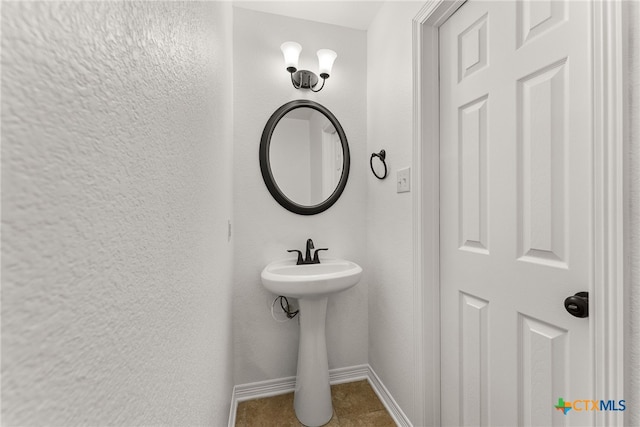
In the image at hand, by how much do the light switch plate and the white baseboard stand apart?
1.10 metres

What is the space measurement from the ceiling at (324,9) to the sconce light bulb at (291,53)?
219 mm

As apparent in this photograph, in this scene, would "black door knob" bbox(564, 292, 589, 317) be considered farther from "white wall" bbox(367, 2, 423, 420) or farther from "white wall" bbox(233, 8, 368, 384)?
"white wall" bbox(233, 8, 368, 384)

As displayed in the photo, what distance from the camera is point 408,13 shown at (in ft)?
4.27

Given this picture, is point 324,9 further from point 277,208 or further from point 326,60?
point 277,208

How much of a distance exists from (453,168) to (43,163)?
1.24 metres

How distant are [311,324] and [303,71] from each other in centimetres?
147

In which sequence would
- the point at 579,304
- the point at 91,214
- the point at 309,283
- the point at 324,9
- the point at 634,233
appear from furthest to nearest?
the point at 324,9 < the point at 309,283 < the point at 579,304 < the point at 634,233 < the point at 91,214

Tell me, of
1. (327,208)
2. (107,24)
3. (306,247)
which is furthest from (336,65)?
(107,24)

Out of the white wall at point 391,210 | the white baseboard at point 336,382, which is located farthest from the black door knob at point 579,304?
the white baseboard at point 336,382

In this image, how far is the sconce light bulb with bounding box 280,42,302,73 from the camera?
154cm

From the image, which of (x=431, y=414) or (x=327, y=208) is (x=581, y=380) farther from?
(x=327, y=208)

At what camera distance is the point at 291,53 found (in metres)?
1.55

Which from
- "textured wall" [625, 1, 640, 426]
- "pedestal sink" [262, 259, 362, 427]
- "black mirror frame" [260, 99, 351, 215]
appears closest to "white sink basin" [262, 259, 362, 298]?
"pedestal sink" [262, 259, 362, 427]

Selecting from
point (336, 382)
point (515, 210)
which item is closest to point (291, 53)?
point (515, 210)
